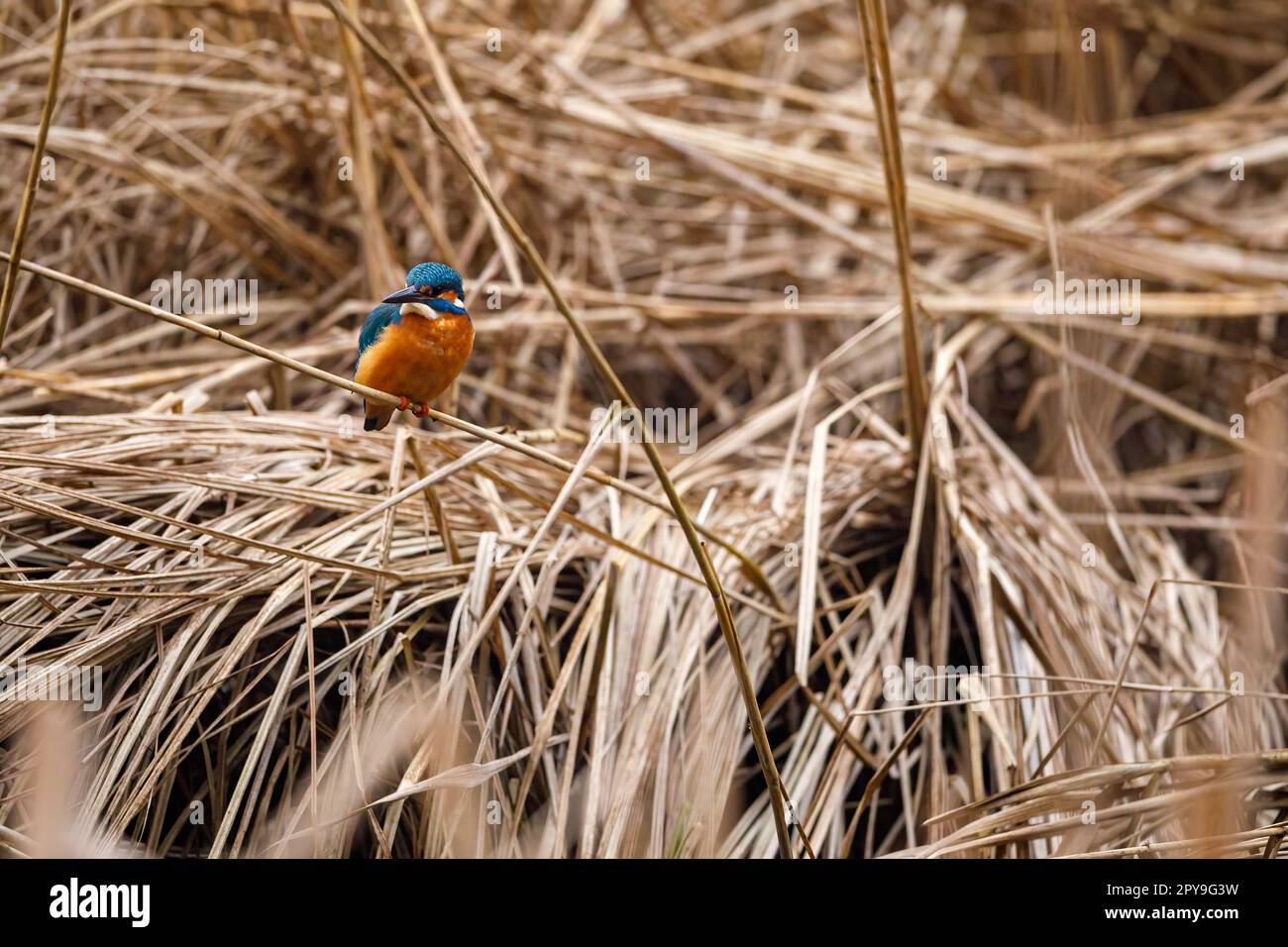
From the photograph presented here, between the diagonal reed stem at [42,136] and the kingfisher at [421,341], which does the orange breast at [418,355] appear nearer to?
the kingfisher at [421,341]

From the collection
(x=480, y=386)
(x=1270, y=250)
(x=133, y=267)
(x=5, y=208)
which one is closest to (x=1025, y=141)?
(x=1270, y=250)

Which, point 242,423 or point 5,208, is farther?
point 5,208

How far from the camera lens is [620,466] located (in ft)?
4.75

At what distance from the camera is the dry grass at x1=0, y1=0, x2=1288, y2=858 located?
3.45 feet

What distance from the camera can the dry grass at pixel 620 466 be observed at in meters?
1.05

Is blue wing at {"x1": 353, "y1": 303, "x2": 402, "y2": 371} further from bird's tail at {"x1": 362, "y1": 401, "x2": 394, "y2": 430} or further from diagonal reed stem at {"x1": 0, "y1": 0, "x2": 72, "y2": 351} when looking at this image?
diagonal reed stem at {"x1": 0, "y1": 0, "x2": 72, "y2": 351}

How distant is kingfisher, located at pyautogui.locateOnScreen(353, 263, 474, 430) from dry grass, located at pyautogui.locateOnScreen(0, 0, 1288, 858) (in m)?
0.09

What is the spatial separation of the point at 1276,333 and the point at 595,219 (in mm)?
1327

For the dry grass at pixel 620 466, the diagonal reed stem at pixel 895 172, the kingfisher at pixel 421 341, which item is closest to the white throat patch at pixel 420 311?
the kingfisher at pixel 421 341

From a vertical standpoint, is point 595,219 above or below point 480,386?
above

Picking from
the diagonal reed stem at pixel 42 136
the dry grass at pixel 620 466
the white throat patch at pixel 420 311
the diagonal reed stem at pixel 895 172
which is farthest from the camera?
the diagonal reed stem at pixel 895 172

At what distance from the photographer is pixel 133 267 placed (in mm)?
1738

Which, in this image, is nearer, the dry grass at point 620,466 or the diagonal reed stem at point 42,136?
the diagonal reed stem at point 42,136
